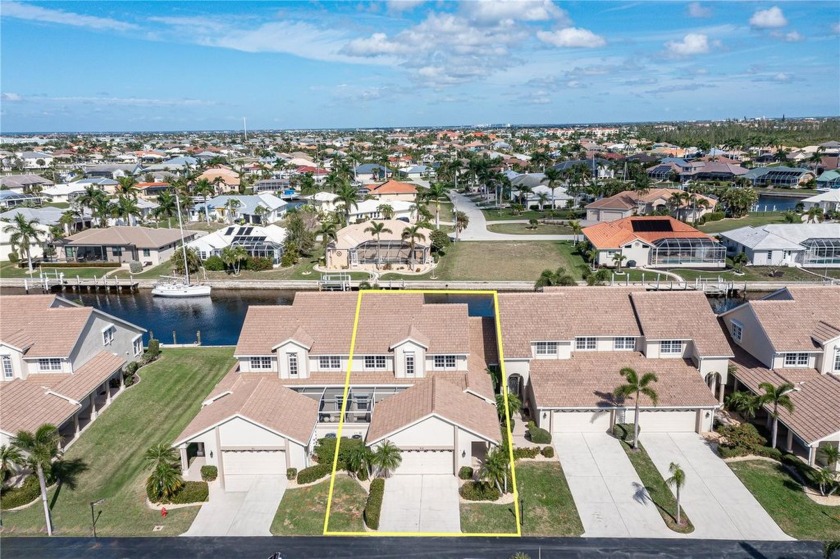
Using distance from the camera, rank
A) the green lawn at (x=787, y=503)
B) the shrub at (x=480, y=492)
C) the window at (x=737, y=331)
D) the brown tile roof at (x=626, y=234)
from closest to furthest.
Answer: the green lawn at (x=787, y=503) < the shrub at (x=480, y=492) < the window at (x=737, y=331) < the brown tile roof at (x=626, y=234)

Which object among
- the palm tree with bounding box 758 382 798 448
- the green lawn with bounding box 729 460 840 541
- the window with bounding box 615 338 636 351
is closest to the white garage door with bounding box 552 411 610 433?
the window with bounding box 615 338 636 351

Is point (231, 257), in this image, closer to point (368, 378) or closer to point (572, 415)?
point (368, 378)

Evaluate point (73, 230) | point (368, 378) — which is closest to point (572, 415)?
point (368, 378)

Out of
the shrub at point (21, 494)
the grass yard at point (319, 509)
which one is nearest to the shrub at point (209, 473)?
the grass yard at point (319, 509)

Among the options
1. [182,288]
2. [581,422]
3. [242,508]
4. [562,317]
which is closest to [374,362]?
[242,508]

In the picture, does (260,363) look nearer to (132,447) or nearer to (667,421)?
(132,447)

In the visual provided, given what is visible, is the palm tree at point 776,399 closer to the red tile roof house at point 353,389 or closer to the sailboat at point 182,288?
the red tile roof house at point 353,389
